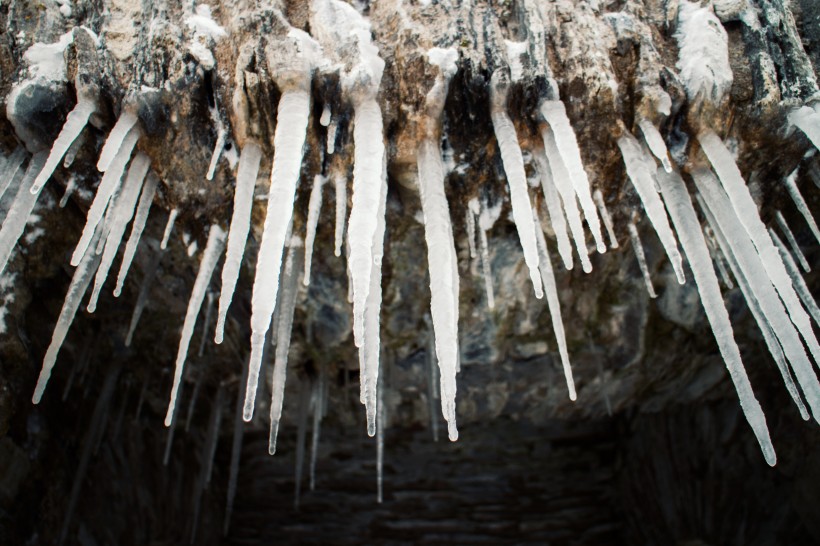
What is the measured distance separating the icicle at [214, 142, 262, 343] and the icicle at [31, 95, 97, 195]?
47cm

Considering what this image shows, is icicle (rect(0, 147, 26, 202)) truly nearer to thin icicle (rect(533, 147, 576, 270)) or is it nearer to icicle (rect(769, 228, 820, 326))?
thin icicle (rect(533, 147, 576, 270))

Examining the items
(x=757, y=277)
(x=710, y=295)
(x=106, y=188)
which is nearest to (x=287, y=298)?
(x=106, y=188)

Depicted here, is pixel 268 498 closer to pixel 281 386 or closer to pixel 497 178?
pixel 281 386

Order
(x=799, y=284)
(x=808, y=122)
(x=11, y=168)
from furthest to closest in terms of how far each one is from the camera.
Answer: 1. (x=799, y=284)
2. (x=11, y=168)
3. (x=808, y=122)

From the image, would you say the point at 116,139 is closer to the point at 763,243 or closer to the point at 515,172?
the point at 515,172

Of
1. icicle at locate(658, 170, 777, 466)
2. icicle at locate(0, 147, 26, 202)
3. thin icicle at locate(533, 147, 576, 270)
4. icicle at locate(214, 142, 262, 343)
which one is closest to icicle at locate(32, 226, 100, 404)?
icicle at locate(0, 147, 26, 202)

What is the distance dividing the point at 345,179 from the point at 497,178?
21.8 inches

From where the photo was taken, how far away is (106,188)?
1.79m

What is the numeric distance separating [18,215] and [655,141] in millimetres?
2030

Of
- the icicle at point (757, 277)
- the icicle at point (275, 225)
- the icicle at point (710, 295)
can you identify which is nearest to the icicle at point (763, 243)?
the icicle at point (757, 277)

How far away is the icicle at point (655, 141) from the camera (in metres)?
1.79

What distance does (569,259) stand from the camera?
188cm

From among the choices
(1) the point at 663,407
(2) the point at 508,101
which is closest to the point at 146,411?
(2) the point at 508,101

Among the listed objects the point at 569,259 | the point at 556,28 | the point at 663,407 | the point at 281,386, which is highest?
the point at 556,28
